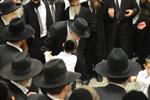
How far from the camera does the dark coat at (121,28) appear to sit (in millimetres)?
8750

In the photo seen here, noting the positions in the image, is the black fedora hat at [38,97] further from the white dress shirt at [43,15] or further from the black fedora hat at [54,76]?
the white dress shirt at [43,15]

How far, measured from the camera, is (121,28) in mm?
8938

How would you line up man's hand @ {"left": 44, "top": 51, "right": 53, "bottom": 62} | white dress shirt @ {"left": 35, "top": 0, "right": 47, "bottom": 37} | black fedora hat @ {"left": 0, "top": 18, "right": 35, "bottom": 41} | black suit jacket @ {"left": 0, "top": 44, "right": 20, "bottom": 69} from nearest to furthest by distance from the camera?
black suit jacket @ {"left": 0, "top": 44, "right": 20, "bottom": 69}
black fedora hat @ {"left": 0, "top": 18, "right": 35, "bottom": 41}
man's hand @ {"left": 44, "top": 51, "right": 53, "bottom": 62}
white dress shirt @ {"left": 35, "top": 0, "right": 47, "bottom": 37}

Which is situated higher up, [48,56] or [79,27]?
[79,27]

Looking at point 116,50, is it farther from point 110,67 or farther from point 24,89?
point 24,89

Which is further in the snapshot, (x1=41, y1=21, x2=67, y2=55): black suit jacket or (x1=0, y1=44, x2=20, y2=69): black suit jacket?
(x1=41, y1=21, x2=67, y2=55): black suit jacket

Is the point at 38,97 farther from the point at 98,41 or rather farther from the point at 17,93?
the point at 98,41

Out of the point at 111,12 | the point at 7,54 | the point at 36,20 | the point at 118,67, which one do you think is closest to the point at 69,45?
the point at 7,54

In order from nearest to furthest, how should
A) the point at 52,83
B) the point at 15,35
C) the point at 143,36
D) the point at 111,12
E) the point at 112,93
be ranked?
the point at 52,83 < the point at 112,93 < the point at 15,35 < the point at 111,12 < the point at 143,36

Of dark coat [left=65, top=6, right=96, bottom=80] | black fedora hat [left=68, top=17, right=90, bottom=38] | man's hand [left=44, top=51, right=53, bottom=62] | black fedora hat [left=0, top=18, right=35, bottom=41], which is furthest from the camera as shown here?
dark coat [left=65, top=6, right=96, bottom=80]

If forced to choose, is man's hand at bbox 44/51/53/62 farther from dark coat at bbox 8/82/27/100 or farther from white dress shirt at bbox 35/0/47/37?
white dress shirt at bbox 35/0/47/37

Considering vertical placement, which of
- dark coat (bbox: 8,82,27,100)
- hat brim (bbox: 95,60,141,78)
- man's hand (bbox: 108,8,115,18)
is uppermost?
hat brim (bbox: 95,60,141,78)

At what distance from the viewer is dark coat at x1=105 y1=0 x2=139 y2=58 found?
8.75 metres

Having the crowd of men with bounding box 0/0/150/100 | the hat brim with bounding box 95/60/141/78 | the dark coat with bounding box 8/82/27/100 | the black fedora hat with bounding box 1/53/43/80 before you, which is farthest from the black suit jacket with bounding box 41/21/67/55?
the dark coat with bounding box 8/82/27/100
